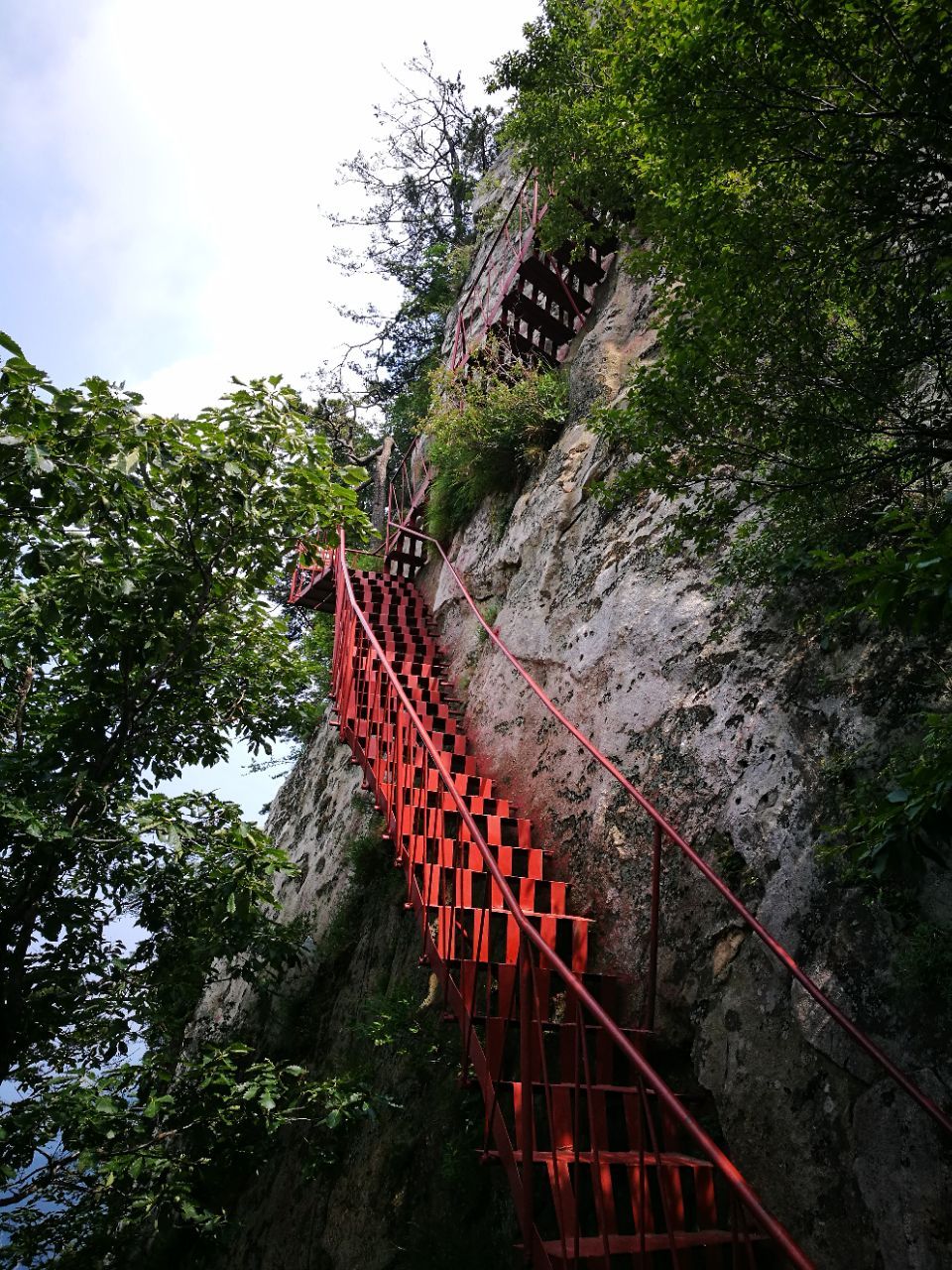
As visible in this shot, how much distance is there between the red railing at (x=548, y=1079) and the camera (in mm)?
2330

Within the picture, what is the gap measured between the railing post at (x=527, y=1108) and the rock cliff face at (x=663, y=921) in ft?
3.19

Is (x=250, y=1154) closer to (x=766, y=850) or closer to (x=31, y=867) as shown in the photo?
(x=31, y=867)

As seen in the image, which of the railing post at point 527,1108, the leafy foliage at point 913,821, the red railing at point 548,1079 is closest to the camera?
the leafy foliage at point 913,821

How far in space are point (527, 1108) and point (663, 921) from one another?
1485 mm

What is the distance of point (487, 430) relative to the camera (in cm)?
847

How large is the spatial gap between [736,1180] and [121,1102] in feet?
11.2

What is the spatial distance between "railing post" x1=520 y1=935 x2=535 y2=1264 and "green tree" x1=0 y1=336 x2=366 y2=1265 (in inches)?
90.0

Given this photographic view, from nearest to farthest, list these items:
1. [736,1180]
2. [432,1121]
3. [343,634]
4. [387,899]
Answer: [736,1180], [432,1121], [387,899], [343,634]

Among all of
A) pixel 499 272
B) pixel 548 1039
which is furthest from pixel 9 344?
pixel 499 272

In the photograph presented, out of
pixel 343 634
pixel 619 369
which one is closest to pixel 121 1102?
pixel 343 634

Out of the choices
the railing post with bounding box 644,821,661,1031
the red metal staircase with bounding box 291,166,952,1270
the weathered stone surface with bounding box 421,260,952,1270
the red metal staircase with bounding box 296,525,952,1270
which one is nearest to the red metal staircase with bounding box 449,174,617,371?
the weathered stone surface with bounding box 421,260,952,1270

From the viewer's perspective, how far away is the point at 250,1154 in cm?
457

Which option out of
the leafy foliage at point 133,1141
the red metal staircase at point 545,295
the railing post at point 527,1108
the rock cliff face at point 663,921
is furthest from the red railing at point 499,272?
the railing post at point 527,1108

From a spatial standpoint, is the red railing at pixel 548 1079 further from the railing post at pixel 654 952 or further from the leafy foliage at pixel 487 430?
the leafy foliage at pixel 487 430
